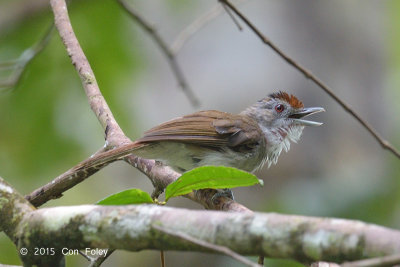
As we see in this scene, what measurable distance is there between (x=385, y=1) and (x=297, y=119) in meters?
3.87

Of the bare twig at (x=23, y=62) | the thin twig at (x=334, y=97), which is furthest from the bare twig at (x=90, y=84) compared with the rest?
the thin twig at (x=334, y=97)

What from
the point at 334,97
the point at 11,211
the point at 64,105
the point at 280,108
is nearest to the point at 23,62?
→ the point at 64,105

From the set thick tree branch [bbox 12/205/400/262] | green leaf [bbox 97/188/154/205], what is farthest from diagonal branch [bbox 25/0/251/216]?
thick tree branch [bbox 12/205/400/262]

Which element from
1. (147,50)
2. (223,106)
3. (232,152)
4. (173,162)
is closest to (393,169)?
(232,152)

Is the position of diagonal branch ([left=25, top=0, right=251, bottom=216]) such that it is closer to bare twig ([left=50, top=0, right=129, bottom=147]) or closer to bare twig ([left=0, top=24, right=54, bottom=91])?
bare twig ([left=50, top=0, right=129, bottom=147])

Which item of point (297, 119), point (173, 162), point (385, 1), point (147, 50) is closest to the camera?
point (173, 162)

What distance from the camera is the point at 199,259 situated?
6.11m

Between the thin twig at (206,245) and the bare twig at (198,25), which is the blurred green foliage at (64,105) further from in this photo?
the thin twig at (206,245)

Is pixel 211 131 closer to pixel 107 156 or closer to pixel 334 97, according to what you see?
pixel 107 156

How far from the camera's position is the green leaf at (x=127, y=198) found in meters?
2.30

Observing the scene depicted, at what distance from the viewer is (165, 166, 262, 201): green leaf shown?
2.25m

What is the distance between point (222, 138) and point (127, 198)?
1.91 meters

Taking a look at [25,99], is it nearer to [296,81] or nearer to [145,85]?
[145,85]

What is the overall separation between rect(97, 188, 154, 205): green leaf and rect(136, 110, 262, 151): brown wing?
141 centimetres
